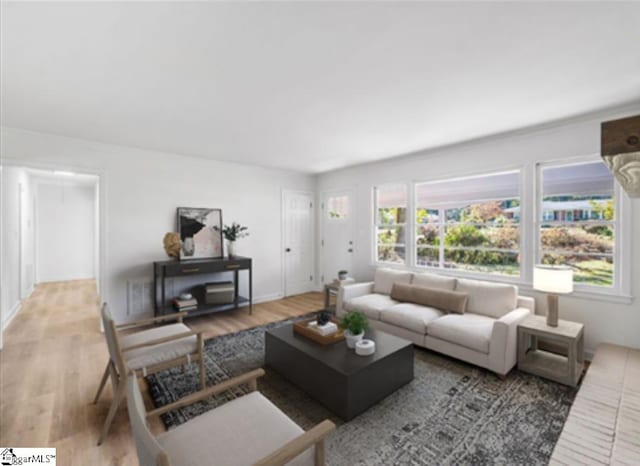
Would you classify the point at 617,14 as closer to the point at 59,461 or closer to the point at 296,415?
the point at 296,415

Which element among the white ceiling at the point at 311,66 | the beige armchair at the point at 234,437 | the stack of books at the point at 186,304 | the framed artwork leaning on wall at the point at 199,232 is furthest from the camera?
the framed artwork leaning on wall at the point at 199,232

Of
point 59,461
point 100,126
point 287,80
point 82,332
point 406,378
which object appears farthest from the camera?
point 82,332

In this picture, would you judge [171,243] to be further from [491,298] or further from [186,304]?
[491,298]

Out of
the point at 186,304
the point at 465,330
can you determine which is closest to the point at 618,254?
the point at 465,330

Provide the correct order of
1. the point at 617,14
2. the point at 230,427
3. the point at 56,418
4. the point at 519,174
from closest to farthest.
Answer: the point at 230,427
the point at 617,14
the point at 56,418
the point at 519,174

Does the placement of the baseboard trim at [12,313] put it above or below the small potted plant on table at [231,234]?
below

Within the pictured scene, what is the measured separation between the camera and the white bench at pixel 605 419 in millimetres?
1588

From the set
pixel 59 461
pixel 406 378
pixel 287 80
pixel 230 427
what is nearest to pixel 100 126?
pixel 287 80

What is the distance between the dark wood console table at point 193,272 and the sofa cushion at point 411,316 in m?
2.20

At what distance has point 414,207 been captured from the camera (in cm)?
447

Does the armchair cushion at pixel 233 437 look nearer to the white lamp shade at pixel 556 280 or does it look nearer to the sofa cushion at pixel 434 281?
the white lamp shade at pixel 556 280

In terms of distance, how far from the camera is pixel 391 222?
4.85 metres

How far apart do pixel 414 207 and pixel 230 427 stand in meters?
3.86

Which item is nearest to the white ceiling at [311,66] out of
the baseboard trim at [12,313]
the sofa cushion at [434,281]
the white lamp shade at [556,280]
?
the white lamp shade at [556,280]
